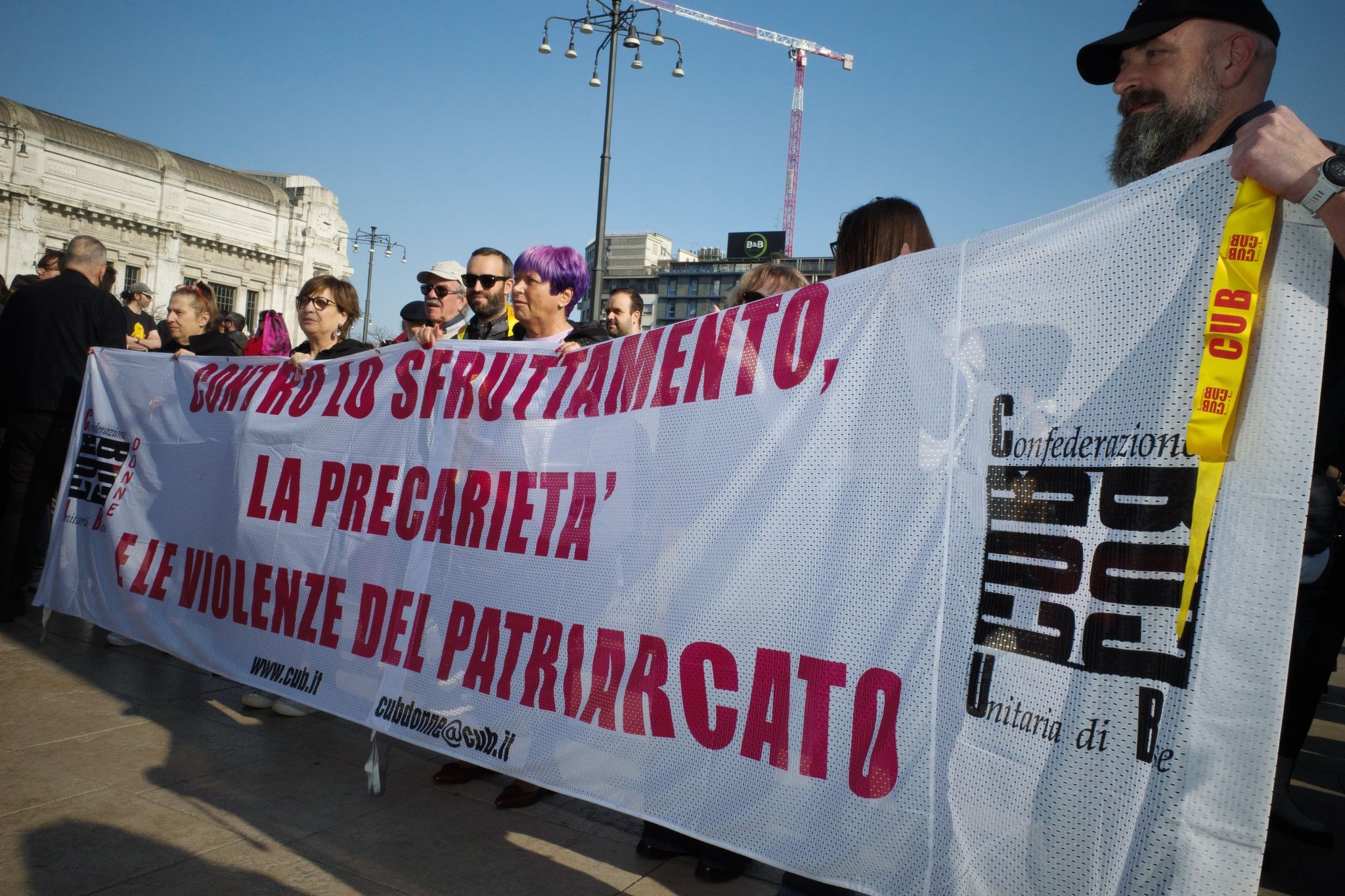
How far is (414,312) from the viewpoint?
6.01 m

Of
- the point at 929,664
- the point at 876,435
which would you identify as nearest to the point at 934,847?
the point at 929,664

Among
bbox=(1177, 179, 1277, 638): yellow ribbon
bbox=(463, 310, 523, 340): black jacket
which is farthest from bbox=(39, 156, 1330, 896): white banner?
bbox=(463, 310, 523, 340): black jacket

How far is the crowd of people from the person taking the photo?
5.64ft

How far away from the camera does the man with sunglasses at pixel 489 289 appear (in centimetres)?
429

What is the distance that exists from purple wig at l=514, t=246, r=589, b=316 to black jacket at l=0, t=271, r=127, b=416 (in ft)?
10.3

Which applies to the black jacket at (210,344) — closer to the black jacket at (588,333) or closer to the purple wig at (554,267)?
the purple wig at (554,267)

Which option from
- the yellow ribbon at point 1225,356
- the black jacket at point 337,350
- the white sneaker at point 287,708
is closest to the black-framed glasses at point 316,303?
the black jacket at point 337,350

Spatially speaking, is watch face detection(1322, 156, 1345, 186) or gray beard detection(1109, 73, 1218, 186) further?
gray beard detection(1109, 73, 1218, 186)

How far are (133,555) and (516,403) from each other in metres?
2.55

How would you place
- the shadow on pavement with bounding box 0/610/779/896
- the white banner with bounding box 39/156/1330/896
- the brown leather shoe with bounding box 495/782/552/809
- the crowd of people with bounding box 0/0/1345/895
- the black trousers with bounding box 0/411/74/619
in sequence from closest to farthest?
the white banner with bounding box 39/156/1330/896, the crowd of people with bounding box 0/0/1345/895, the shadow on pavement with bounding box 0/610/779/896, the brown leather shoe with bounding box 495/782/552/809, the black trousers with bounding box 0/411/74/619

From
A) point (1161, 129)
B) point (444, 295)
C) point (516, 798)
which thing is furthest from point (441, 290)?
point (1161, 129)

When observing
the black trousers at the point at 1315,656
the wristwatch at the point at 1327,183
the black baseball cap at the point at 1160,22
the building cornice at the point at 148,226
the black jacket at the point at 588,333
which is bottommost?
the black trousers at the point at 1315,656

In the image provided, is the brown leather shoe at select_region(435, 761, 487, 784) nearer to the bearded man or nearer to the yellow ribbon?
the yellow ribbon

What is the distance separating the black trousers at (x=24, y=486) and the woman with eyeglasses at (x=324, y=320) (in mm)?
1826
